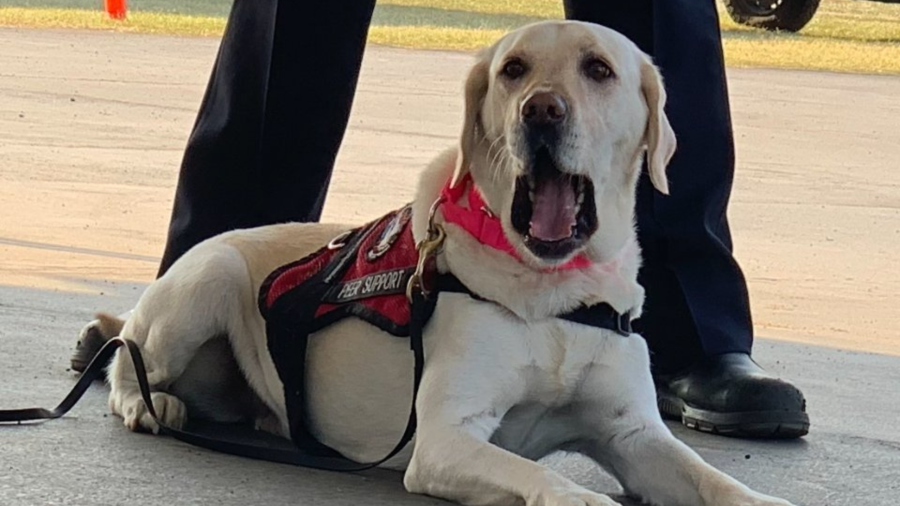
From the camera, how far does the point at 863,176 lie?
10117 millimetres

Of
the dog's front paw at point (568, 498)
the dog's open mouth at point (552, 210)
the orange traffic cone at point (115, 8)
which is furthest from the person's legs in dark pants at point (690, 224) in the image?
the orange traffic cone at point (115, 8)

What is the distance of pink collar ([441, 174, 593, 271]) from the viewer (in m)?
3.47

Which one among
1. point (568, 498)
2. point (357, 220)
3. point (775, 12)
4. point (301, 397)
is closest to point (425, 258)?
point (301, 397)

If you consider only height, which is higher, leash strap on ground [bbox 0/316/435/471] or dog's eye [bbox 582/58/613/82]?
dog's eye [bbox 582/58/613/82]

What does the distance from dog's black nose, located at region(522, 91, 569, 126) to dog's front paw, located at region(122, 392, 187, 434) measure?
123 cm

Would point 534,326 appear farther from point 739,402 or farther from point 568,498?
point 739,402

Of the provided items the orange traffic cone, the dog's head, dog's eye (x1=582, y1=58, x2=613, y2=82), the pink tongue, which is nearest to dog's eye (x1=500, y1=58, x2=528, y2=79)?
the dog's head

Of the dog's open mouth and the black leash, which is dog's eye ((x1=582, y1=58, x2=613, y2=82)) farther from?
the black leash

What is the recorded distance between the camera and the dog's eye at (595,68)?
136 inches

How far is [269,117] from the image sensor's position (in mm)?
4660

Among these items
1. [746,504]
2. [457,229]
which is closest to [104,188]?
[457,229]

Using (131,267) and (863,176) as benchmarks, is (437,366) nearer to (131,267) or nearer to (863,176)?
(131,267)

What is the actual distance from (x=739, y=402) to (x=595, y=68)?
113cm

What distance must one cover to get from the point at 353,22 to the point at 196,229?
744mm
